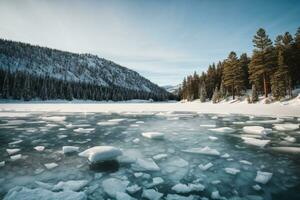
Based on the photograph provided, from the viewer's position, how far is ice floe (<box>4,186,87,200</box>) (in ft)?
15.0

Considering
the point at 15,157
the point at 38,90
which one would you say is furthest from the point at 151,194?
the point at 38,90

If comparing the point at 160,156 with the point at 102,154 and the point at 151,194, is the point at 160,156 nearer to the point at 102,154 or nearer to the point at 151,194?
the point at 102,154

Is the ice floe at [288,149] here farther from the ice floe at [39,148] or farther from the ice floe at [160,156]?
the ice floe at [39,148]

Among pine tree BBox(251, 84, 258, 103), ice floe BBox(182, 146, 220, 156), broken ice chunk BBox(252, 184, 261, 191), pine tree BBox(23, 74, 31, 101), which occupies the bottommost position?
broken ice chunk BBox(252, 184, 261, 191)

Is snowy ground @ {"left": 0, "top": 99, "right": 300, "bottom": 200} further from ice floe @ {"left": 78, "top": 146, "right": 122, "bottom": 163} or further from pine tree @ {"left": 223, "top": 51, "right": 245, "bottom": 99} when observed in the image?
pine tree @ {"left": 223, "top": 51, "right": 245, "bottom": 99}

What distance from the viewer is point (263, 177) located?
5598 millimetres

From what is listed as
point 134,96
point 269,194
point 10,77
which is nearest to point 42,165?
point 269,194

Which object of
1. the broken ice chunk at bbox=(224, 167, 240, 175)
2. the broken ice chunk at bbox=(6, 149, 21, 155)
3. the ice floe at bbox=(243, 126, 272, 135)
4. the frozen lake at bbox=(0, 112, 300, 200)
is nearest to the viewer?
the frozen lake at bbox=(0, 112, 300, 200)

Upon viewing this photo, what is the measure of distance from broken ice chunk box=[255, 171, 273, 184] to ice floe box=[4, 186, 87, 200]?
14.4 feet

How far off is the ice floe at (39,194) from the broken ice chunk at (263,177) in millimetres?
4391

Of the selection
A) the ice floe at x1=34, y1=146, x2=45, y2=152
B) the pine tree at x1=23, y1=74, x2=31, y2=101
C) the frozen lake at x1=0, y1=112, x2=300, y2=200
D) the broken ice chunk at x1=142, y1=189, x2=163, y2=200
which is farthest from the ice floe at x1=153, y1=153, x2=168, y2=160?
the pine tree at x1=23, y1=74, x2=31, y2=101

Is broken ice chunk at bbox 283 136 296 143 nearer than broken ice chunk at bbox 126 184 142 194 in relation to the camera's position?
No

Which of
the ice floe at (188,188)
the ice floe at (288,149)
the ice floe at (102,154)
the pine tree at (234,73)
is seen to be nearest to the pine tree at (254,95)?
the pine tree at (234,73)

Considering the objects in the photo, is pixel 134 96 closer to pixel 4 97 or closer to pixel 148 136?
pixel 4 97
